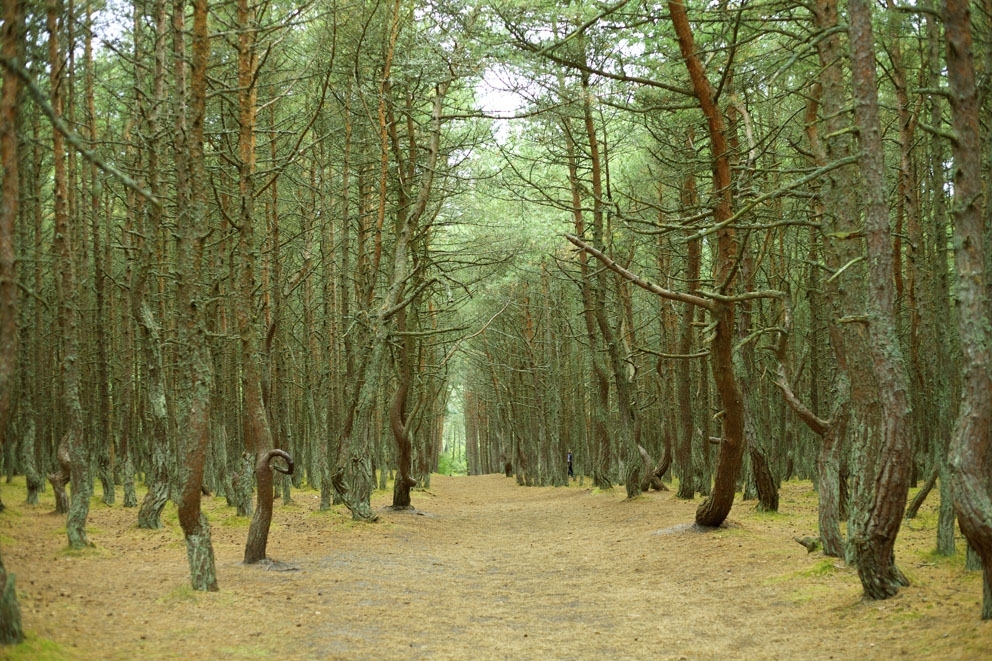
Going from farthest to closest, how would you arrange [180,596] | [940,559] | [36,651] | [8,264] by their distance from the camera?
1. [940,559]
2. [180,596]
3. [8,264]
4. [36,651]

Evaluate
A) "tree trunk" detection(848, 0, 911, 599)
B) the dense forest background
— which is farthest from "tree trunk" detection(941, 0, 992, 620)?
"tree trunk" detection(848, 0, 911, 599)

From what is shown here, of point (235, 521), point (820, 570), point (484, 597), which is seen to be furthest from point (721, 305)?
point (235, 521)

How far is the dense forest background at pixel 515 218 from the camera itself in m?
7.10

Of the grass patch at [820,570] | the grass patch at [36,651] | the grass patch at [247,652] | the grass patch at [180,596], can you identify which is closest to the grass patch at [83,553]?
the grass patch at [180,596]

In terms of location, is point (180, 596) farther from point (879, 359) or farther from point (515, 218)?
point (515, 218)

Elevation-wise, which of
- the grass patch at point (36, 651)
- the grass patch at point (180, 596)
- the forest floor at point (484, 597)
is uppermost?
the grass patch at point (36, 651)

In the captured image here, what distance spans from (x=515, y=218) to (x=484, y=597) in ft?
52.1

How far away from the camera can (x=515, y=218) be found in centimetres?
2397

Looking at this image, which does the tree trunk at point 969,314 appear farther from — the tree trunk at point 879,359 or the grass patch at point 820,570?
the grass patch at point 820,570

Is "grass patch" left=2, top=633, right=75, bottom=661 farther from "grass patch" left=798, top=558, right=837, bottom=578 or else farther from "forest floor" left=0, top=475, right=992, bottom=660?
"grass patch" left=798, top=558, right=837, bottom=578

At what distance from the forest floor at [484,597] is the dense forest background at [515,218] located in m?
0.62

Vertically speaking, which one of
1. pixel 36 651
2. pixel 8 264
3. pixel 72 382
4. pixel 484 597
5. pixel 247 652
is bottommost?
pixel 484 597

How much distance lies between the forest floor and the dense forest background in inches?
24.6

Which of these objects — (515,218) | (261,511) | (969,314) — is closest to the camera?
(969,314)
